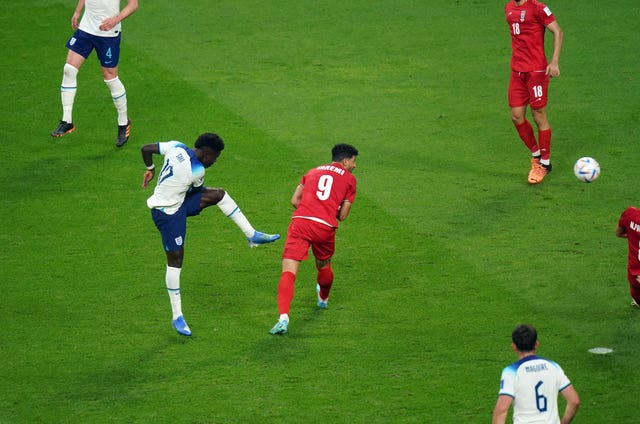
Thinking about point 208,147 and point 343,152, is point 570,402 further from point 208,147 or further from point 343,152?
point 208,147

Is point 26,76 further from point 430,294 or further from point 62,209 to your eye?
point 430,294

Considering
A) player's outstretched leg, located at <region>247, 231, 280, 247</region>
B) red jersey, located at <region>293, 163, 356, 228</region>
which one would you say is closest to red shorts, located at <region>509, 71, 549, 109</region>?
red jersey, located at <region>293, 163, 356, 228</region>

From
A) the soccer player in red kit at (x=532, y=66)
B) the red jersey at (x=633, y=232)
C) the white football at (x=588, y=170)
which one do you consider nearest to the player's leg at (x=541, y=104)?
the soccer player in red kit at (x=532, y=66)

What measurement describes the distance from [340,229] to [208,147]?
2.89m

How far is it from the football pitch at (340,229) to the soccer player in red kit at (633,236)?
1.41 ft

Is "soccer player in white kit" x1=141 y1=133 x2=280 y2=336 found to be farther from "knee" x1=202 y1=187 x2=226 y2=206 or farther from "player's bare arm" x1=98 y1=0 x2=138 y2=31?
"player's bare arm" x1=98 y1=0 x2=138 y2=31

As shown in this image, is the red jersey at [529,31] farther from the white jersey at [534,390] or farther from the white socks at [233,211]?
the white jersey at [534,390]

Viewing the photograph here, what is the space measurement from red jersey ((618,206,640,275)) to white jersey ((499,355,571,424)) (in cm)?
309

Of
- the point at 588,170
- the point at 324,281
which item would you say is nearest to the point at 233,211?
the point at 324,281

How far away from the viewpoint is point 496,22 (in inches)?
738

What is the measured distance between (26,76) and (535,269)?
359 inches

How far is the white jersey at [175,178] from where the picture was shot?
970 centimetres

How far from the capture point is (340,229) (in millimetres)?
12242

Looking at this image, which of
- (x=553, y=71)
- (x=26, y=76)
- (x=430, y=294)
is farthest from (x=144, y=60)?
(x=430, y=294)
